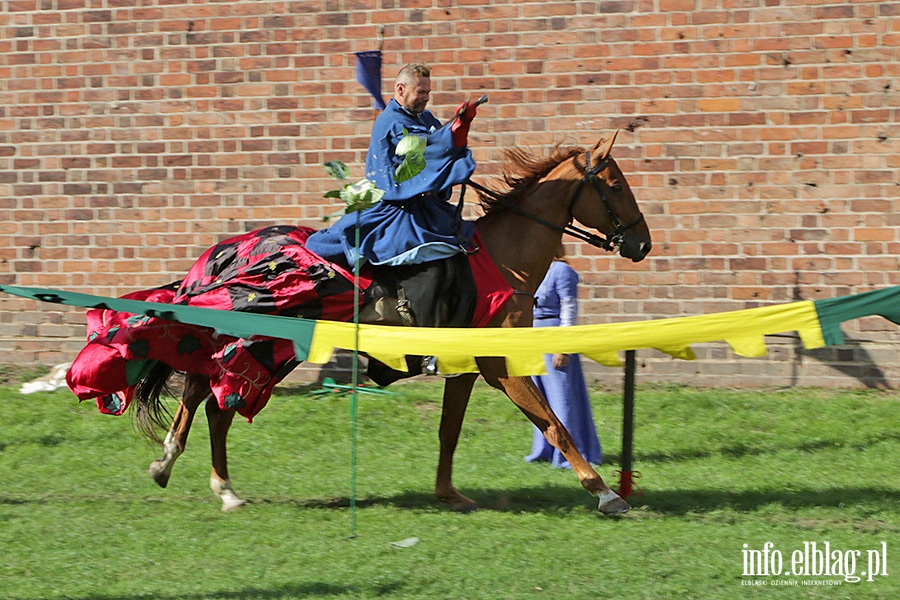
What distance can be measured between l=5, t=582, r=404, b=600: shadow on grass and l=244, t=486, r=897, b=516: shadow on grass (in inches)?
65.5

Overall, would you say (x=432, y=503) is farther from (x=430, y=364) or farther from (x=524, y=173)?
(x=524, y=173)

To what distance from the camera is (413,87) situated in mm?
6449

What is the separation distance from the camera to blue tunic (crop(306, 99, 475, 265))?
6316mm

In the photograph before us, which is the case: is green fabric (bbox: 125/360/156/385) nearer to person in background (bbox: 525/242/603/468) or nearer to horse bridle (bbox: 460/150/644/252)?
horse bridle (bbox: 460/150/644/252)

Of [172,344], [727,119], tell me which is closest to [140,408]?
[172,344]

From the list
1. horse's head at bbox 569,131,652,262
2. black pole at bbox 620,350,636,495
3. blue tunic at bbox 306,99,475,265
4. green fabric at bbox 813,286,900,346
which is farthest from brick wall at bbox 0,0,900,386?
blue tunic at bbox 306,99,475,265

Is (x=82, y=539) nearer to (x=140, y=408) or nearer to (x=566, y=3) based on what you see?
(x=140, y=408)

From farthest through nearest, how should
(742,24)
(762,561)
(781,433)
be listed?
(742,24) → (781,433) → (762,561)

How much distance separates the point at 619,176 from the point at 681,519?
2.10m

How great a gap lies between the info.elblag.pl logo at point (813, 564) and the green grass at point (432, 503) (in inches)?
2.3

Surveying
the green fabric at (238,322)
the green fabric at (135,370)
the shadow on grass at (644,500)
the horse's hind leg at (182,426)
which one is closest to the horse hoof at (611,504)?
the shadow on grass at (644,500)

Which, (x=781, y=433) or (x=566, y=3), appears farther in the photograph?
(x=566, y=3)

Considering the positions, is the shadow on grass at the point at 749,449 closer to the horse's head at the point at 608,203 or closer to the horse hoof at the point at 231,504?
the horse's head at the point at 608,203

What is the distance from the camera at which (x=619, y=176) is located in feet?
22.4
